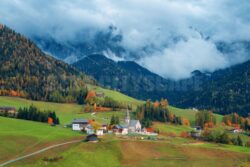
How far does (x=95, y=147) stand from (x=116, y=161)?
12.6 metres

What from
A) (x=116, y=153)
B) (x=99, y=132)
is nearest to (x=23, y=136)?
(x=99, y=132)

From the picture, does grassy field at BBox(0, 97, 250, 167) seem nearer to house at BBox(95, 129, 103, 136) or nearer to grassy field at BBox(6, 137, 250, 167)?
grassy field at BBox(6, 137, 250, 167)

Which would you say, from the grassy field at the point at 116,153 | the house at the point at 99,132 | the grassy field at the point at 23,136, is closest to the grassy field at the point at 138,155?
the grassy field at the point at 116,153

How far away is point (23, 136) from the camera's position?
158625 mm

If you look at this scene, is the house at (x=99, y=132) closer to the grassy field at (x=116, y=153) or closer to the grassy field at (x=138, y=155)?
the grassy field at (x=116, y=153)

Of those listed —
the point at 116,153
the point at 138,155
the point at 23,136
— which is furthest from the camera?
the point at 23,136

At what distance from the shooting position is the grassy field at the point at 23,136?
14112 cm

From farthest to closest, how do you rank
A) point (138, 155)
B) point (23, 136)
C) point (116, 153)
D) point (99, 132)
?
point (99, 132)
point (23, 136)
point (138, 155)
point (116, 153)

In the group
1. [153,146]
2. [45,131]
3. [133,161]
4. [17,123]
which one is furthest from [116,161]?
[17,123]

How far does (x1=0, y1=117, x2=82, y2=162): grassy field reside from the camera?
141 metres

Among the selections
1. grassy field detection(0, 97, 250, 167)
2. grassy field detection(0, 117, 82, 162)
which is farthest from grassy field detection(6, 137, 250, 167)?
grassy field detection(0, 117, 82, 162)

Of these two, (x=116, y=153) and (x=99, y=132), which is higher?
(x=99, y=132)

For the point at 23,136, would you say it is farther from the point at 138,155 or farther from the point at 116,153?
the point at 138,155

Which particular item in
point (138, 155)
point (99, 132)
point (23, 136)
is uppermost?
point (99, 132)
